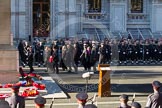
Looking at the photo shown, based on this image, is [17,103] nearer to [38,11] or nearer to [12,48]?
[12,48]

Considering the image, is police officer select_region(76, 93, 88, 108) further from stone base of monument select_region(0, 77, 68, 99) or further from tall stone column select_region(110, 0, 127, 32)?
tall stone column select_region(110, 0, 127, 32)

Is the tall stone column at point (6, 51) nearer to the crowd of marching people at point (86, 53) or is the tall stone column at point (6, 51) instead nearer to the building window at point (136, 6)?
the crowd of marching people at point (86, 53)

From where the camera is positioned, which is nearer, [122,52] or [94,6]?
[122,52]

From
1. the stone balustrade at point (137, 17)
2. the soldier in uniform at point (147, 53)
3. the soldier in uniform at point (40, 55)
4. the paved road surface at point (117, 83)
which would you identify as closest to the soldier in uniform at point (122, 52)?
the soldier in uniform at point (147, 53)

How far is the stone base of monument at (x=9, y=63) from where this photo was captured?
20859 mm

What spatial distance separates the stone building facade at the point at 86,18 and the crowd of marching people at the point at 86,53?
6.17 m

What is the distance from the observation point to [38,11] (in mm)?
42250

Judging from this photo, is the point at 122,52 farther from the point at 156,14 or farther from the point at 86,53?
the point at 156,14

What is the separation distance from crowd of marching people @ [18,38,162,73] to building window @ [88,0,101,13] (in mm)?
8846

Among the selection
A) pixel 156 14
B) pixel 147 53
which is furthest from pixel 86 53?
pixel 156 14

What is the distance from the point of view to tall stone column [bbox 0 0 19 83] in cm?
2086

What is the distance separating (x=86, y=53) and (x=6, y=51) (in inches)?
360

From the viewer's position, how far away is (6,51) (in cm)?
2092

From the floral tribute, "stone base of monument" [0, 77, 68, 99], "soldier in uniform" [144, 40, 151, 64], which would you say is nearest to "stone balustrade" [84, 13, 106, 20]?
"soldier in uniform" [144, 40, 151, 64]
